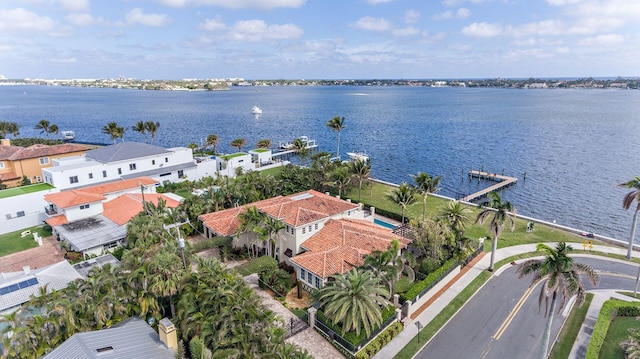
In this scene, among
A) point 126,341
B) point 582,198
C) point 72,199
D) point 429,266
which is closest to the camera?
point 126,341

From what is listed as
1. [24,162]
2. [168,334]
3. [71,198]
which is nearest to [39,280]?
[168,334]

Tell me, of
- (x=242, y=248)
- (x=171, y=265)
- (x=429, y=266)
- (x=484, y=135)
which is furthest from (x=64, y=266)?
(x=484, y=135)

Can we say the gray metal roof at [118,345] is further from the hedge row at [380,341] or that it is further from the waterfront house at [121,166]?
the waterfront house at [121,166]

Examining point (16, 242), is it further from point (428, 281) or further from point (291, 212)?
point (428, 281)

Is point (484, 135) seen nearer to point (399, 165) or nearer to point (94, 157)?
point (399, 165)

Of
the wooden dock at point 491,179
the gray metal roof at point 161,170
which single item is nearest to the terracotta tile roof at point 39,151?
the gray metal roof at point 161,170

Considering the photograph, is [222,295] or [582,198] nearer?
[222,295]

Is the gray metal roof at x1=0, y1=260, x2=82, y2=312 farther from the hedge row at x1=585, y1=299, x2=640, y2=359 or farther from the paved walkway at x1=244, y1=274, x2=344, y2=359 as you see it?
the hedge row at x1=585, y1=299, x2=640, y2=359
